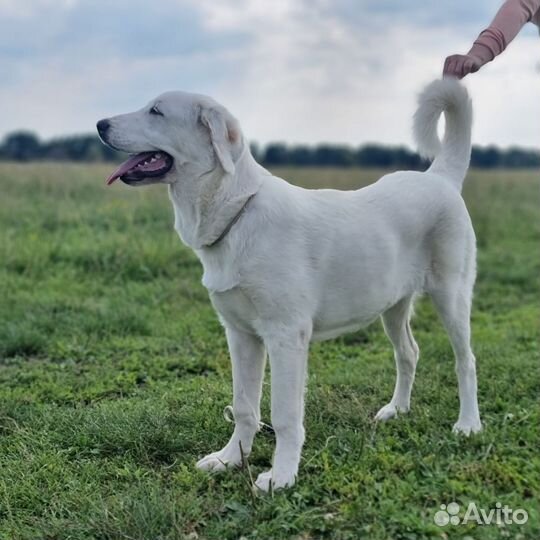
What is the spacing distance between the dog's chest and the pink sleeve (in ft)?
5.52

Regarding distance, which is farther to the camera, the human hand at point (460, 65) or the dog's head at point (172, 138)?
the human hand at point (460, 65)

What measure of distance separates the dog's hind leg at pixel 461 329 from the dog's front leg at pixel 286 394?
1046 millimetres

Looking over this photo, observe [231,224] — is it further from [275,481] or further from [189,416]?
[189,416]

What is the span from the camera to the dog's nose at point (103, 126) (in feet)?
11.0

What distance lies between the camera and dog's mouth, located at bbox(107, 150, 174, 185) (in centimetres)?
338

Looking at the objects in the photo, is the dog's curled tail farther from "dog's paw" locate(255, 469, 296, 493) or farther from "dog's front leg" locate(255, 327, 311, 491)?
"dog's paw" locate(255, 469, 296, 493)

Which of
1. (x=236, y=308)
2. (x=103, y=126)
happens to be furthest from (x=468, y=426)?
(x=103, y=126)

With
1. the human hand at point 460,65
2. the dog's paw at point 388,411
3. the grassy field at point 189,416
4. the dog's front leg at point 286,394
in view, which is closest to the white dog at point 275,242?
the dog's front leg at point 286,394

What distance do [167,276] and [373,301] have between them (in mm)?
4524

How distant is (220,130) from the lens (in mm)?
3320

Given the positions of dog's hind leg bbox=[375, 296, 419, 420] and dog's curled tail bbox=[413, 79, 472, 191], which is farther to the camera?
dog's hind leg bbox=[375, 296, 419, 420]

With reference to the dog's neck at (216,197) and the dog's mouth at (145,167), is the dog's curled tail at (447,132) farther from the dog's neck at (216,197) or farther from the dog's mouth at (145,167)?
the dog's mouth at (145,167)

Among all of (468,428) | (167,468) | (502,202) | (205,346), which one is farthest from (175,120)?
(502,202)

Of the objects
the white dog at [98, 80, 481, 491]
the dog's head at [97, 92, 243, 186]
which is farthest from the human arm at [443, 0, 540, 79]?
the dog's head at [97, 92, 243, 186]
